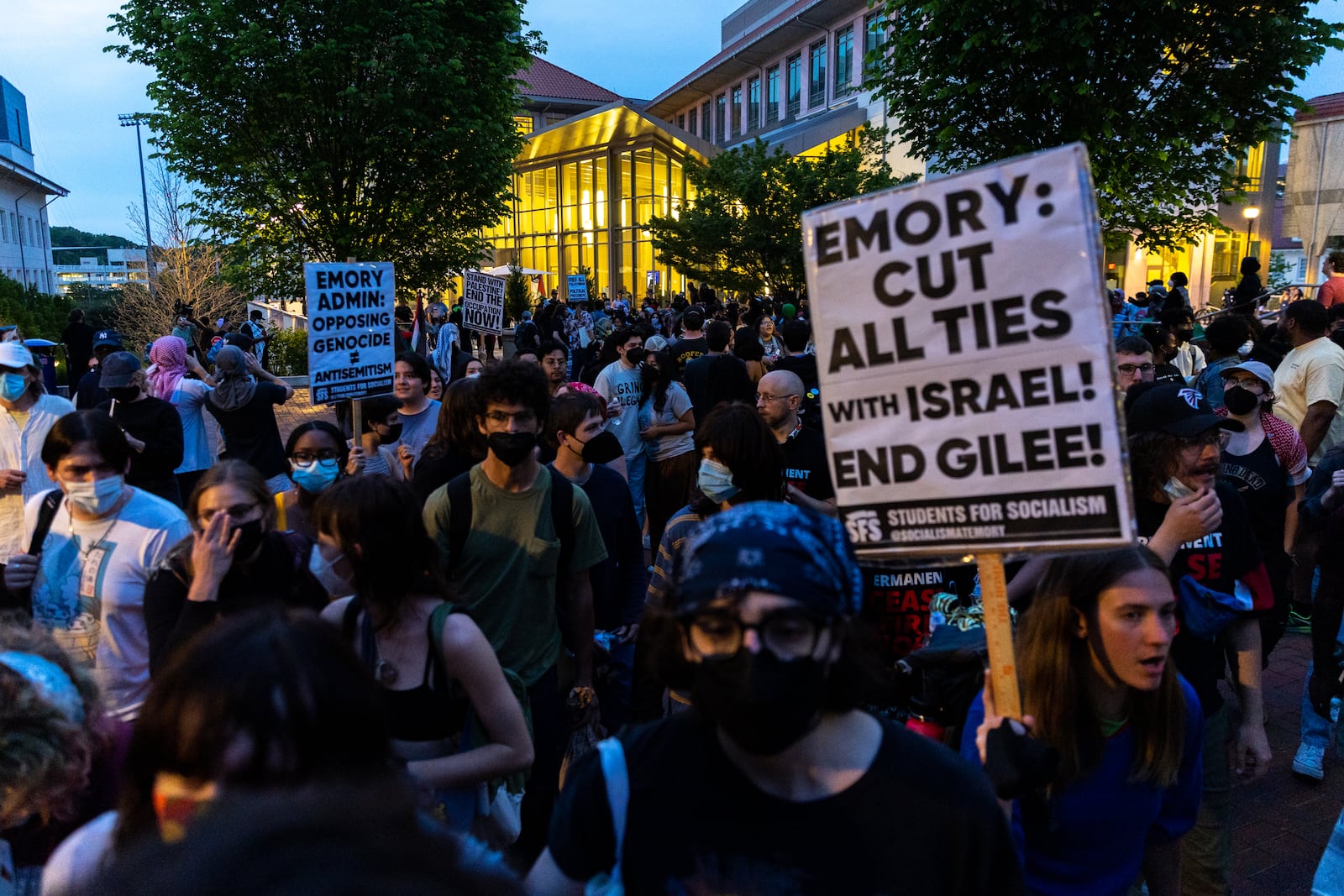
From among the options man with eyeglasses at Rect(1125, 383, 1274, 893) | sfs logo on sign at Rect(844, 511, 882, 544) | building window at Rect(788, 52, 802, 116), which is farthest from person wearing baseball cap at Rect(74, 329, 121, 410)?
building window at Rect(788, 52, 802, 116)

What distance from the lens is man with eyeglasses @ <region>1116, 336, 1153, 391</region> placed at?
22.0ft

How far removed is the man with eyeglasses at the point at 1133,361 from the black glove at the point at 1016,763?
5.11m

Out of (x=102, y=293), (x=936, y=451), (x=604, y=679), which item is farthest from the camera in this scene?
(x=102, y=293)

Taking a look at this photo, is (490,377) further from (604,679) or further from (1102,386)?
(1102,386)

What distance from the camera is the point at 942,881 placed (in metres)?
1.56

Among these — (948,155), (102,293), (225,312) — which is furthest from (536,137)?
(948,155)

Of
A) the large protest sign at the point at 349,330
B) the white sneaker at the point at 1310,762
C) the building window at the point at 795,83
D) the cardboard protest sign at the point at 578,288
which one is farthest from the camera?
the building window at the point at 795,83

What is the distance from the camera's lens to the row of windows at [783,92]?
4106 centimetres

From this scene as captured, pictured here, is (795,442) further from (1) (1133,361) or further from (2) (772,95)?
(2) (772,95)

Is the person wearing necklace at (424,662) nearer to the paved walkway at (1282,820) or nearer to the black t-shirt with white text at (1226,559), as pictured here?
the black t-shirt with white text at (1226,559)

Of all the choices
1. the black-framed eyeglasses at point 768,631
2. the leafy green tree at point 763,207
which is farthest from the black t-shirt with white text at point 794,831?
the leafy green tree at point 763,207

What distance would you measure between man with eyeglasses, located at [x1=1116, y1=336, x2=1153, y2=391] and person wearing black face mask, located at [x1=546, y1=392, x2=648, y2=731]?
3.65m

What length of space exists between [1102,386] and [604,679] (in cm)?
300

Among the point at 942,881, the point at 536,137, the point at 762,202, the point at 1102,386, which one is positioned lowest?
the point at 942,881
